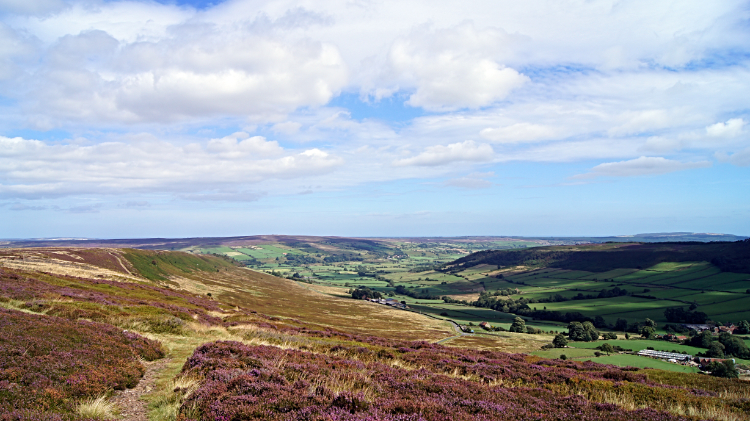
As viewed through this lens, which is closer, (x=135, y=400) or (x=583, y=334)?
(x=135, y=400)

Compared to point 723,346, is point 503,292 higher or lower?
lower

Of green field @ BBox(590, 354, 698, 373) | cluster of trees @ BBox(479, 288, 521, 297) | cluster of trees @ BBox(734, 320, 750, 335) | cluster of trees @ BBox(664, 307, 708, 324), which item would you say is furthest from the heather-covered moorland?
cluster of trees @ BBox(479, 288, 521, 297)

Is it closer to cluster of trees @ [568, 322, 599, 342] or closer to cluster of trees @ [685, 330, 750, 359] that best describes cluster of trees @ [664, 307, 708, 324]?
cluster of trees @ [685, 330, 750, 359]

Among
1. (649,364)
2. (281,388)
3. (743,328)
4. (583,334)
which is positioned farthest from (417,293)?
(281,388)

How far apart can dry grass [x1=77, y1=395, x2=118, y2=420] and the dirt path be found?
1.07 ft

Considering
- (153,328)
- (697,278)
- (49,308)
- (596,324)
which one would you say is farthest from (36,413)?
(697,278)

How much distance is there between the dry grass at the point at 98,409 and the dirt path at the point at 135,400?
12.9 inches

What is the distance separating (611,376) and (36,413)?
2509cm

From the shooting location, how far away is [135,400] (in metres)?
11.3

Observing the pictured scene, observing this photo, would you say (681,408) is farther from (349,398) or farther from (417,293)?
(417,293)

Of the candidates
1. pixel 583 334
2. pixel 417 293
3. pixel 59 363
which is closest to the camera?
pixel 59 363

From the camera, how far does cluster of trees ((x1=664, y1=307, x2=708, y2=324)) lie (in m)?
103

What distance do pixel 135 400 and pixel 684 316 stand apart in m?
140

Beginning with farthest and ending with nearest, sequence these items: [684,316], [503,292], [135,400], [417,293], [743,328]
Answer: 1. [417,293]
2. [503,292]
3. [684,316]
4. [743,328]
5. [135,400]
